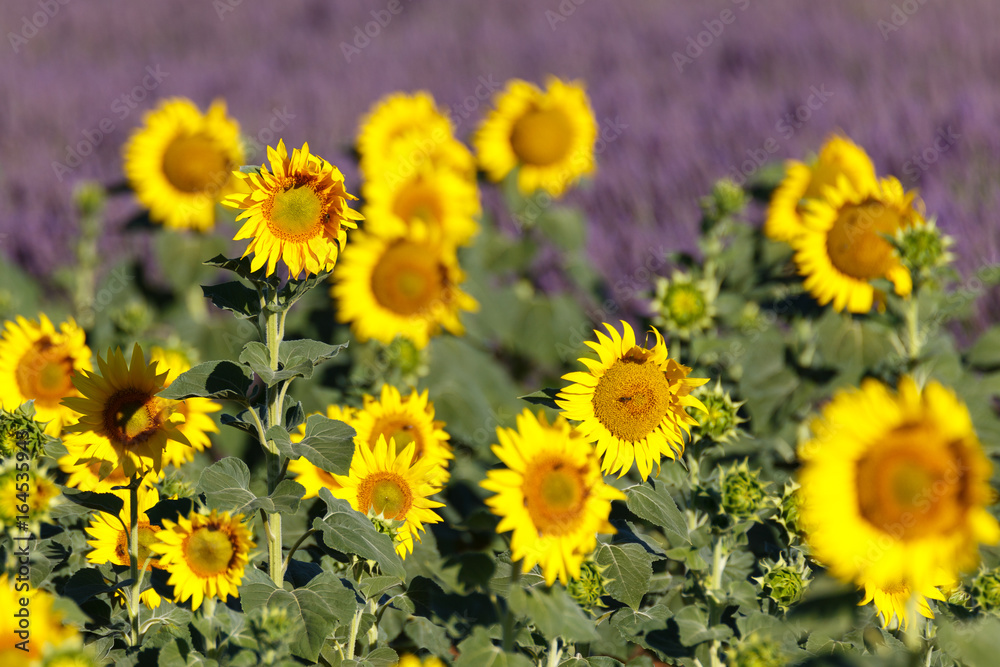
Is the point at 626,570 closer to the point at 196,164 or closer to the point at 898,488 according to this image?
the point at 898,488

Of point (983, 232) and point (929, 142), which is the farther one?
point (929, 142)

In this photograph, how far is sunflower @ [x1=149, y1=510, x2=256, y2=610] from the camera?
1550mm

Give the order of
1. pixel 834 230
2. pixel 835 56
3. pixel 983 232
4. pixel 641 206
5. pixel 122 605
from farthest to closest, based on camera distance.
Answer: pixel 835 56
pixel 641 206
pixel 983 232
pixel 834 230
pixel 122 605

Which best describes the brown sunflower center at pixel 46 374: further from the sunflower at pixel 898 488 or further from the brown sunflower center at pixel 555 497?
the sunflower at pixel 898 488

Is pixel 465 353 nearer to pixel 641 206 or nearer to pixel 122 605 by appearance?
pixel 122 605

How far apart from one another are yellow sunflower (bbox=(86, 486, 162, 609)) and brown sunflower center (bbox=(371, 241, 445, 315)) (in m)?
1.22

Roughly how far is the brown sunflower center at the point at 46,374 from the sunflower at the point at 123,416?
1.08 ft

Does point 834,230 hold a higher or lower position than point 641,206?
lower

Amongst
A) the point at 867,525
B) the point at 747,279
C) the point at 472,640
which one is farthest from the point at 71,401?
the point at 747,279

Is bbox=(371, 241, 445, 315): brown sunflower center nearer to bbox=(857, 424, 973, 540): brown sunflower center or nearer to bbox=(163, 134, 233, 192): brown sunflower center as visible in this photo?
bbox=(163, 134, 233, 192): brown sunflower center

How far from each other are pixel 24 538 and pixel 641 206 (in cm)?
364

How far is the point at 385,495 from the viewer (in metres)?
1.66

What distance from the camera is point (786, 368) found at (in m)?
2.69

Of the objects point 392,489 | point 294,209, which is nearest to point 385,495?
point 392,489
